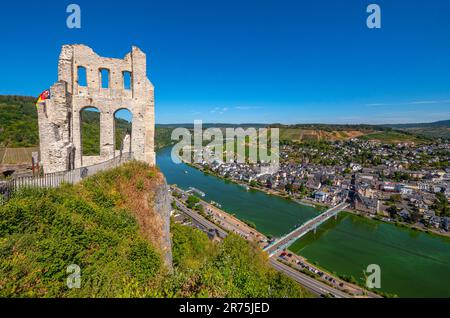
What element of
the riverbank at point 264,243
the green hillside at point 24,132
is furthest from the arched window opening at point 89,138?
the riverbank at point 264,243

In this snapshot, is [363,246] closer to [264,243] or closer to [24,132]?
[264,243]

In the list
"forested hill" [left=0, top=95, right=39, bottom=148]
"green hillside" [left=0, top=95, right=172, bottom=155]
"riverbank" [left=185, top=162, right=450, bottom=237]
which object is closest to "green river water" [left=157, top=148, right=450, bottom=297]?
"riverbank" [left=185, top=162, right=450, bottom=237]

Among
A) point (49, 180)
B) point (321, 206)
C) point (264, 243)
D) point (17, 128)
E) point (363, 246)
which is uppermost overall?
point (17, 128)

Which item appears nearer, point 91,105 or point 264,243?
point 91,105

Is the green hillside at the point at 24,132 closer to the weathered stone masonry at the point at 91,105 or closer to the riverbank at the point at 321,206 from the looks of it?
the weathered stone masonry at the point at 91,105

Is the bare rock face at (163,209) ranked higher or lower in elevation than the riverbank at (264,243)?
higher

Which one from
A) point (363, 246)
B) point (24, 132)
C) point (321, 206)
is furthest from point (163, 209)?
point (321, 206)
